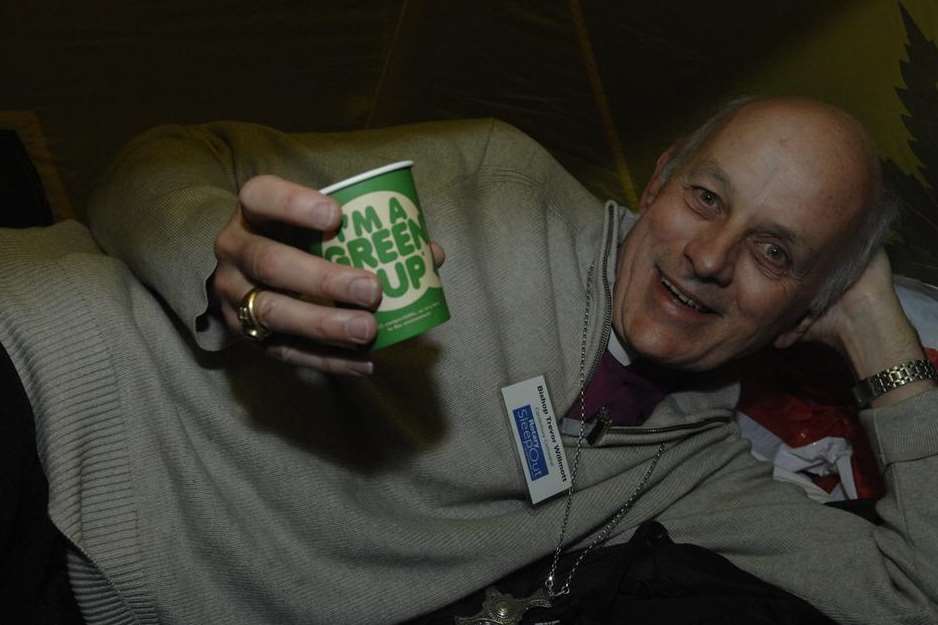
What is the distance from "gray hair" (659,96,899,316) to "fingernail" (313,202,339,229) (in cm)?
84

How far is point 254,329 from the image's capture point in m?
0.82

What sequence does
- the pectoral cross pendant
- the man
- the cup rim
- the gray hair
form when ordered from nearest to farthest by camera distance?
the cup rim
the man
the pectoral cross pendant
the gray hair

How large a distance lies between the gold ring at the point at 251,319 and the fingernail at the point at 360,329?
0.46 ft

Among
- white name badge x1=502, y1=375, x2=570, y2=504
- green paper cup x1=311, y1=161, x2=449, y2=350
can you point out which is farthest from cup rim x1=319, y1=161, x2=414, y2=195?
white name badge x1=502, y1=375, x2=570, y2=504

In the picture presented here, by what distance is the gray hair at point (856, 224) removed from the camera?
4.41ft

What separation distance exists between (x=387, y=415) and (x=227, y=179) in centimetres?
44

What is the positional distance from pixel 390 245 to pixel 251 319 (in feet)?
0.65

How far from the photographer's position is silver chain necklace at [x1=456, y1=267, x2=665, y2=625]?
1.22 meters

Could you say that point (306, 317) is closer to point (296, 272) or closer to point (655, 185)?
point (296, 272)

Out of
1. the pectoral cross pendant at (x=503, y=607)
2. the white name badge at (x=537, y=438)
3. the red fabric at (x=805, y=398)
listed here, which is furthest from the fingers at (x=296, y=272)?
the red fabric at (x=805, y=398)

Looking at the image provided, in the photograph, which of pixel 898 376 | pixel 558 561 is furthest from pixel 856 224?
pixel 558 561

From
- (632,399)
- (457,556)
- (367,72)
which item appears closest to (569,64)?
(367,72)

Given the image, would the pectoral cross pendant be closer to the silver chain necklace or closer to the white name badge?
the silver chain necklace

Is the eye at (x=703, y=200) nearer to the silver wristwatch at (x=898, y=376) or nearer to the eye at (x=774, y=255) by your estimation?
the eye at (x=774, y=255)
